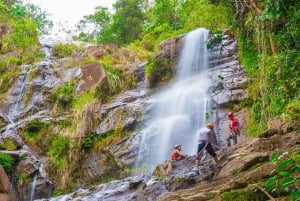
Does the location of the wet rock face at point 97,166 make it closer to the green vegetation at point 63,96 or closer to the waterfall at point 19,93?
the green vegetation at point 63,96

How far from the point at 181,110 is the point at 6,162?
610 cm

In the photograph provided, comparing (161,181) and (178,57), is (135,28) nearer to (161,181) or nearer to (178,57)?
(178,57)

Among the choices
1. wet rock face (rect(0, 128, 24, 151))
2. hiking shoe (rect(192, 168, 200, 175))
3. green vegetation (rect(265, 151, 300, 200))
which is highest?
green vegetation (rect(265, 151, 300, 200))

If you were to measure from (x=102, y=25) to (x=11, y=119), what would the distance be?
1936 centimetres

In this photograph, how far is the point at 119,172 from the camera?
544 inches

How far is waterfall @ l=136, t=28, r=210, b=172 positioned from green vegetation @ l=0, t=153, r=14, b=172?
401 cm

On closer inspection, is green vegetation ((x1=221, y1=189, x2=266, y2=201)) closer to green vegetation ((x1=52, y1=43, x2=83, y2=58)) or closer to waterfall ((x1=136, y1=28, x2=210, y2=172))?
waterfall ((x1=136, y1=28, x2=210, y2=172))

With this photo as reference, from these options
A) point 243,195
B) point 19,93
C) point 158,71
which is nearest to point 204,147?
point 243,195

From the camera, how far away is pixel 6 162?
1337 cm

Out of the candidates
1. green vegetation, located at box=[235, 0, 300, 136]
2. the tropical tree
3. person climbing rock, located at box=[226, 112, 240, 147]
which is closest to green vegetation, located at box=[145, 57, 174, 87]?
green vegetation, located at box=[235, 0, 300, 136]

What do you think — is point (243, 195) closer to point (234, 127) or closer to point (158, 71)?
point (234, 127)

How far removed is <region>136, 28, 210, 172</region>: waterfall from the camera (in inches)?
541

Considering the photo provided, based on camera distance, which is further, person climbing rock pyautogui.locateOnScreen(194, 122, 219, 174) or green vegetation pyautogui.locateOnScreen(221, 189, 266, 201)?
person climbing rock pyautogui.locateOnScreen(194, 122, 219, 174)

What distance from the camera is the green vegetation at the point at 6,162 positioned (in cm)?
1324
